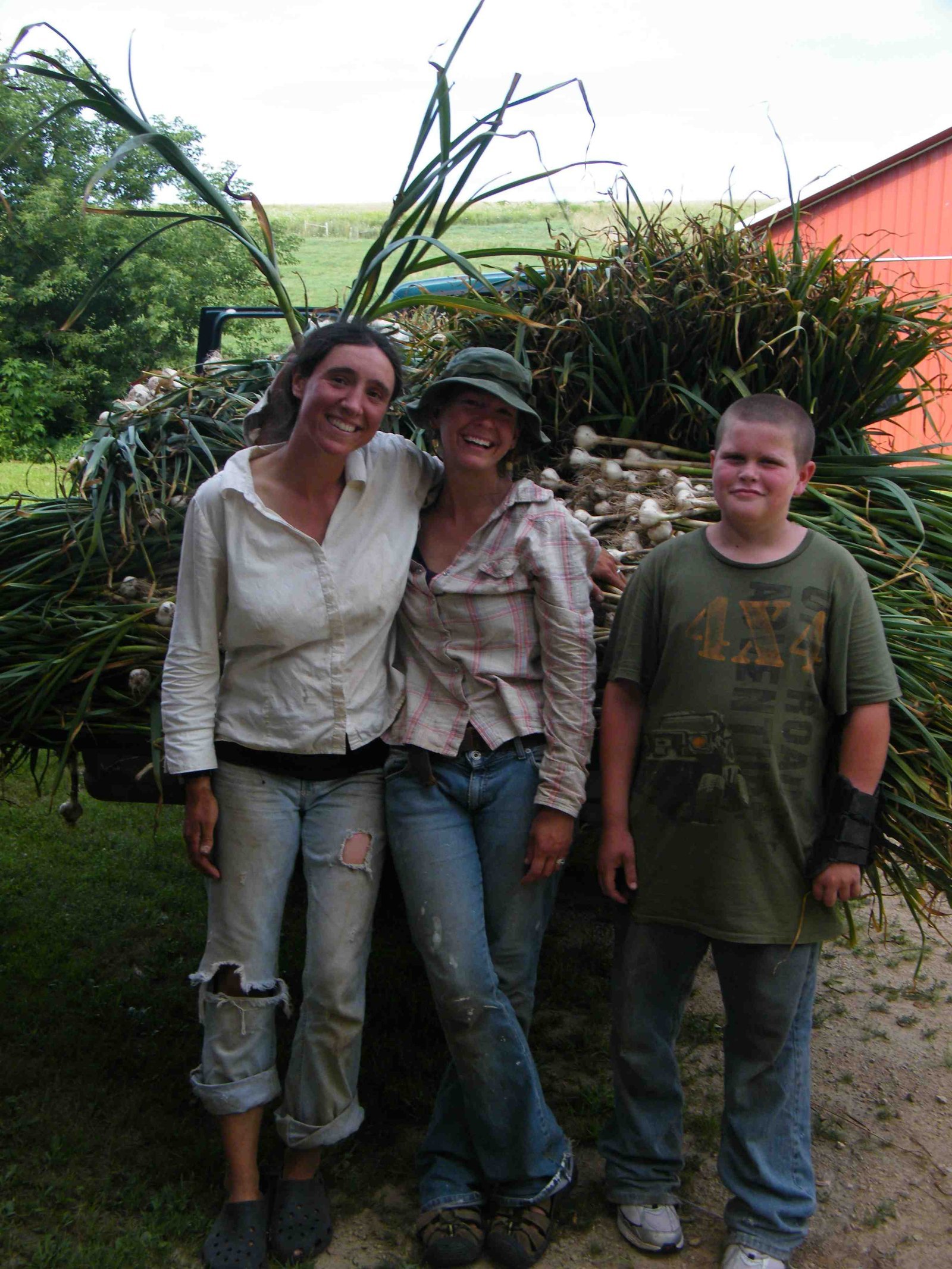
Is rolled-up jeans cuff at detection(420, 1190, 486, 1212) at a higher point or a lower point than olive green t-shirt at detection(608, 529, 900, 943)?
lower

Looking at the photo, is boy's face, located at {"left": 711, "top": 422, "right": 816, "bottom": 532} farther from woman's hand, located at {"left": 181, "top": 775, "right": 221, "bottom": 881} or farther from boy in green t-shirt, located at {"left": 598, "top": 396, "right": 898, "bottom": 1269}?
woman's hand, located at {"left": 181, "top": 775, "right": 221, "bottom": 881}

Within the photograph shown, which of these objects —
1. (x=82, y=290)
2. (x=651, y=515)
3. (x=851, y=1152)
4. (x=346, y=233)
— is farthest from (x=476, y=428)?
(x=346, y=233)

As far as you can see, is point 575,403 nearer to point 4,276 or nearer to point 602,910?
point 602,910

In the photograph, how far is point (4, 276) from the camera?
53.1 feet

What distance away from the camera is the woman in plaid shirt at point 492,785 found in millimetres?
2191

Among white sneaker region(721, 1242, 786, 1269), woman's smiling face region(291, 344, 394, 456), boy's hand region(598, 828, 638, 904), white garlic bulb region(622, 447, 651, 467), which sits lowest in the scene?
white sneaker region(721, 1242, 786, 1269)

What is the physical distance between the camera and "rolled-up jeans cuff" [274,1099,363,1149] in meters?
2.24

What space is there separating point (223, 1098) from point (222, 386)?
1915 millimetres

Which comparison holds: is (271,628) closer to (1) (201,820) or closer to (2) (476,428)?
(1) (201,820)

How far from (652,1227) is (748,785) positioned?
3.17ft

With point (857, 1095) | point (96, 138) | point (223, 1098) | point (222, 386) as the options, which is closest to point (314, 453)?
point (222, 386)

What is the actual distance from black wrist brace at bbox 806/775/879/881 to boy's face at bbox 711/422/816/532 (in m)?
0.52

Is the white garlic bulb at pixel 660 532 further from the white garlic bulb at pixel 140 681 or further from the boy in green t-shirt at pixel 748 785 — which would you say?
the white garlic bulb at pixel 140 681

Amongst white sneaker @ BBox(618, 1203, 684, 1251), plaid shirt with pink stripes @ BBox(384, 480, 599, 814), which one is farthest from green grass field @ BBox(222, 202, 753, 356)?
white sneaker @ BBox(618, 1203, 684, 1251)
